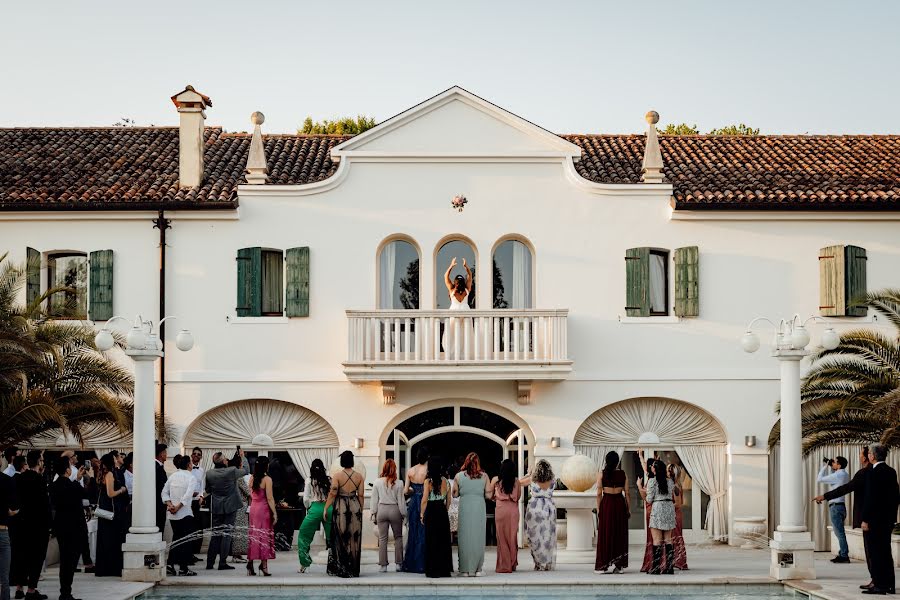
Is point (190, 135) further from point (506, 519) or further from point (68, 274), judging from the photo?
point (506, 519)

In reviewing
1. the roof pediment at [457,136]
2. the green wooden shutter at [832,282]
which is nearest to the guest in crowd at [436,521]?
the roof pediment at [457,136]

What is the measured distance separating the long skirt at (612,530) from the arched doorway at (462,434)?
6.67 metres

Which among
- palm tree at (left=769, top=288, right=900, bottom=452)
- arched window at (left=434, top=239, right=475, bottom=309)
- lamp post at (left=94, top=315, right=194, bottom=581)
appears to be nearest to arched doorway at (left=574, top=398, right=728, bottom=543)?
arched window at (left=434, top=239, right=475, bottom=309)

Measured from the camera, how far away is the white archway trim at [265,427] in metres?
25.9

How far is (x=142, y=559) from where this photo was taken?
60.2ft

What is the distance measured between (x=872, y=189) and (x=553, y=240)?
6.33m

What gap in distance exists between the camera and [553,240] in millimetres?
25969

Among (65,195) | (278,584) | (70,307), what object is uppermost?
(65,195)

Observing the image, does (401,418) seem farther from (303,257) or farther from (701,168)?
(701,168)

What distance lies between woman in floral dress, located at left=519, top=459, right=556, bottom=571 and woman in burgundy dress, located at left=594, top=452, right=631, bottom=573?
2.41 feet

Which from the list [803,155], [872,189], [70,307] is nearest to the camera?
[70,307]

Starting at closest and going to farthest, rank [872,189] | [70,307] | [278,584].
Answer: [278,584] < [70,307] < [872,189]

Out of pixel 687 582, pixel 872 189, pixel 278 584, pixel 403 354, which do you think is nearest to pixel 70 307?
pixel 403 354

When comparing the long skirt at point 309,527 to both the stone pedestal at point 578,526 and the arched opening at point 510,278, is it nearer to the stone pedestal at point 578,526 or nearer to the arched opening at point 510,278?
the stone pedestal at point 578,526
